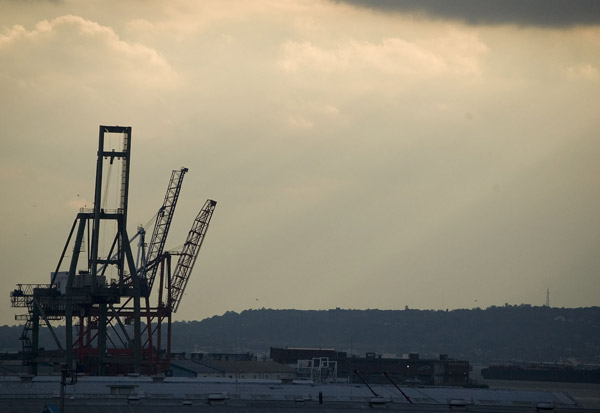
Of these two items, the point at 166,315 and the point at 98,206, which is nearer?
the point at 98,206

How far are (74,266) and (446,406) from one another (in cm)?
5385

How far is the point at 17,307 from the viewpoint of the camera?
154 metres

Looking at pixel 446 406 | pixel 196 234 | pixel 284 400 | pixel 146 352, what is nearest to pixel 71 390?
pixel 284 400

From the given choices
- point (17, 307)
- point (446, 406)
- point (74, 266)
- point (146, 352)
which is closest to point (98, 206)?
point (74, 266)

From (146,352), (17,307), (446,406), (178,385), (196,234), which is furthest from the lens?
(196,234)

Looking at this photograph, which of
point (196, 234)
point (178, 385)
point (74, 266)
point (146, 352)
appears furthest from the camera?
point (196, 234)

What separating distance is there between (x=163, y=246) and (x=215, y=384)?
72987 mm

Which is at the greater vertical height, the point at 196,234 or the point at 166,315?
the point at 196,234

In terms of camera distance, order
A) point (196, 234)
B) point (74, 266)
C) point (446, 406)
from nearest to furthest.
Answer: point (446, 406), point (74, 266), point (196, 234)

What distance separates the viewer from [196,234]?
19188 cm

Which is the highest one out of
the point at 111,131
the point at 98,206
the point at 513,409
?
the point at 111,131

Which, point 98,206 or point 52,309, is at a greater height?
point 98,206

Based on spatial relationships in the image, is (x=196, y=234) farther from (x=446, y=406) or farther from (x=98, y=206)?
(x=446, y=406)

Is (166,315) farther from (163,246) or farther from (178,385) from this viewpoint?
(178,385)
